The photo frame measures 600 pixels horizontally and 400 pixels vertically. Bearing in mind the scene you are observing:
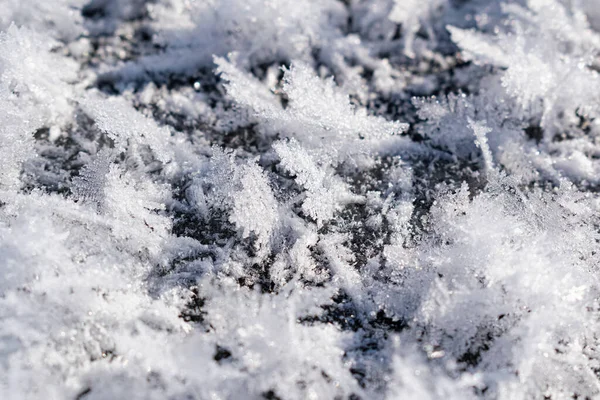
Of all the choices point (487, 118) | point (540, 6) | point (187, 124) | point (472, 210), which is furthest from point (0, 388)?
point (540, 6)

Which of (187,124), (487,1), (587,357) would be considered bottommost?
(587,357)

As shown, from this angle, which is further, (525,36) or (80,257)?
(525,36)

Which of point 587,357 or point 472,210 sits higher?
point 472,210

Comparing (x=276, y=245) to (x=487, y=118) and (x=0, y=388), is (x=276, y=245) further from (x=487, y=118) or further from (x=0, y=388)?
(x=487, y=118)

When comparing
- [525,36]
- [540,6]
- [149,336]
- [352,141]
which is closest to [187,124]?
[352,141]

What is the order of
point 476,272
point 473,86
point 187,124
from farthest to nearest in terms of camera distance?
point 473,86
point 187,124
point 476,272

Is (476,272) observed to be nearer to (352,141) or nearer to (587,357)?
(587,357)

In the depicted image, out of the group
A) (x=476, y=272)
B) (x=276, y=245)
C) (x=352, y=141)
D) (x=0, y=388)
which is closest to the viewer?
(x=0, y=388)
